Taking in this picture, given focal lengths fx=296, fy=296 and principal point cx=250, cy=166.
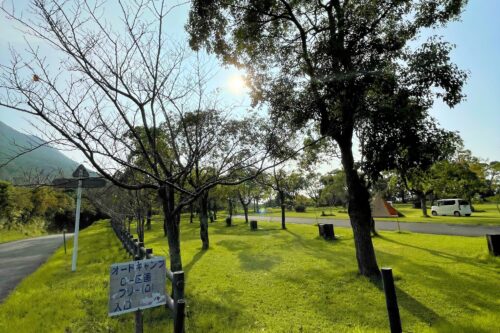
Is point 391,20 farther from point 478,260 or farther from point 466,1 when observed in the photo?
point 478,260

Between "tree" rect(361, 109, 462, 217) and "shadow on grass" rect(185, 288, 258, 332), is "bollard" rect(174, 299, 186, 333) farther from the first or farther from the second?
"tree" rect(361, 109, 462, 217)

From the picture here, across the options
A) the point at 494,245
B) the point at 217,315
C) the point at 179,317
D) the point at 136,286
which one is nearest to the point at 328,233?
the point at 494,245

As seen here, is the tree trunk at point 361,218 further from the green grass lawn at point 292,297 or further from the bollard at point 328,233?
the bollard at point 328,233

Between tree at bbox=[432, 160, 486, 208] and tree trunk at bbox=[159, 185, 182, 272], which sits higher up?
tree at bbox=[432, 160, 486, 208]

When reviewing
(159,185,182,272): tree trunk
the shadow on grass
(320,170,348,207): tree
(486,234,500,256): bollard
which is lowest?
the shadow on grass

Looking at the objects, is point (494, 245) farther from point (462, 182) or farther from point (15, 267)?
point (462, 182)

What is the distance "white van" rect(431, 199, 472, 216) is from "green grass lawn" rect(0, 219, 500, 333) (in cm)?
2239

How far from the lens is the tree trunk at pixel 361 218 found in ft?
24.8

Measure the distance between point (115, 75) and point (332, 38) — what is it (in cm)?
487

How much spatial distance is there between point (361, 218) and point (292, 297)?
9.09ft

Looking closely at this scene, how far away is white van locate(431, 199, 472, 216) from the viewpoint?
29.0 meters

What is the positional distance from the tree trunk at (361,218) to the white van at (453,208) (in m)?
27.7

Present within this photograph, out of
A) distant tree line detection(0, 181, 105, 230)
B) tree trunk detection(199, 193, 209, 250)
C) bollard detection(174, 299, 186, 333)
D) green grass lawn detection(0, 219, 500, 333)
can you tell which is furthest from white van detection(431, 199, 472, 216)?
bollard detection(174, 299, 186, 333)

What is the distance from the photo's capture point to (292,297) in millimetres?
6387
